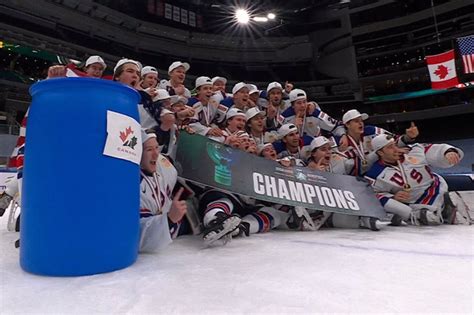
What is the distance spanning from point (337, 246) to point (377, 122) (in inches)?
753

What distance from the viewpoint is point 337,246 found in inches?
83.7

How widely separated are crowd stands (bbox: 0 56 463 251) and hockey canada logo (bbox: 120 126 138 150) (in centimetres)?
34

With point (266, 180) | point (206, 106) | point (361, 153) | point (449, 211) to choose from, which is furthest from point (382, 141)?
point (206, 106)

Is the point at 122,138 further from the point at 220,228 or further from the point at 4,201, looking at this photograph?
the point at 4,201

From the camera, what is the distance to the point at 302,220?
9.51ft

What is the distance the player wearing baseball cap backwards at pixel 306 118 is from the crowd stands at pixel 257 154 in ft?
0.04

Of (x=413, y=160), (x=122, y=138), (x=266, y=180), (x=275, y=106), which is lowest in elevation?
(x=266, y=180)

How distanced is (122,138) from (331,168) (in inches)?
92.0

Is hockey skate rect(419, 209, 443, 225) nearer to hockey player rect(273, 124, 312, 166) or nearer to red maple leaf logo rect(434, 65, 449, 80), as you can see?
hockey player rect(273, 124, 312, 166)

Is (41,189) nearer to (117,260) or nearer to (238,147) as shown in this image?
(117,260)

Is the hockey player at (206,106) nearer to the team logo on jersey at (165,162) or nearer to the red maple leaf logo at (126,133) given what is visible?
the team logo on jersey at (165,162)

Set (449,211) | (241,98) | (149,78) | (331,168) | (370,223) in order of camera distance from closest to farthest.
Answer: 1. (370,223)
2. (449,211)
3. (331,168)
4. (149,78)
5. (241,98)

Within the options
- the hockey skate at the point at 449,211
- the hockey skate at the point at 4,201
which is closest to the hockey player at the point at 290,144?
the hockey skate at the point at 449,211

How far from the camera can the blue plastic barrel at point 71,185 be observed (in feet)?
4.83
